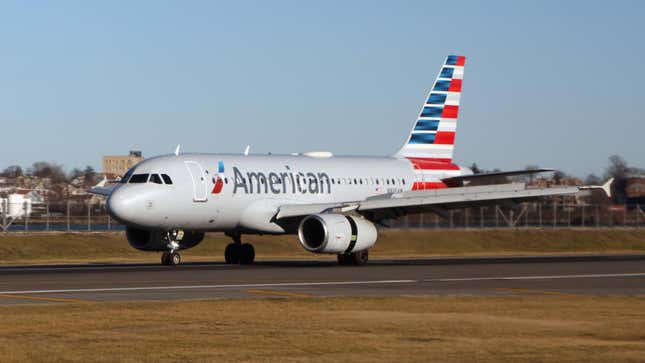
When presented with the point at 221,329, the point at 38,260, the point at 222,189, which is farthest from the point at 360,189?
the point at 221,329

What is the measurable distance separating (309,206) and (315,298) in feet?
59.5

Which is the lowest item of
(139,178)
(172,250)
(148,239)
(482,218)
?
(172,250)

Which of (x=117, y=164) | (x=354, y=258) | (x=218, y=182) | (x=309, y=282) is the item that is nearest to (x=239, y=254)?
(x=218, y=182)

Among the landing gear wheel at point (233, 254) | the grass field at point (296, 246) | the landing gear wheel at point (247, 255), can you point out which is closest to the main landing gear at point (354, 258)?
the landing gear wheel at point (247, 255)

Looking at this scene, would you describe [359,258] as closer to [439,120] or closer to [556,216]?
[439,120]

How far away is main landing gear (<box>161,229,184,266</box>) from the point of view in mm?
42844

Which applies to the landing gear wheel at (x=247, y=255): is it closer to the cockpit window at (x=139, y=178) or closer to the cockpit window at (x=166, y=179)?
the cockpit window at (x=166, y=179)

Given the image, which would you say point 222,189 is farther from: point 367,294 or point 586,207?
point 586,207

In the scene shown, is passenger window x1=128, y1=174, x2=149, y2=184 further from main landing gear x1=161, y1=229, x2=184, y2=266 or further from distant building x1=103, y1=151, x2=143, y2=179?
distant building x1=103, y1=151, x2=143, y2=179

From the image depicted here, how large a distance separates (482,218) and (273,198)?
28.6 m

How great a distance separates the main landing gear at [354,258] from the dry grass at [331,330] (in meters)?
17.7

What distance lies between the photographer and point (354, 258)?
4350 centimetres

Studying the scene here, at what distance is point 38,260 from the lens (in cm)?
5216

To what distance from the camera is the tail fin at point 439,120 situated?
5388 centimetres
